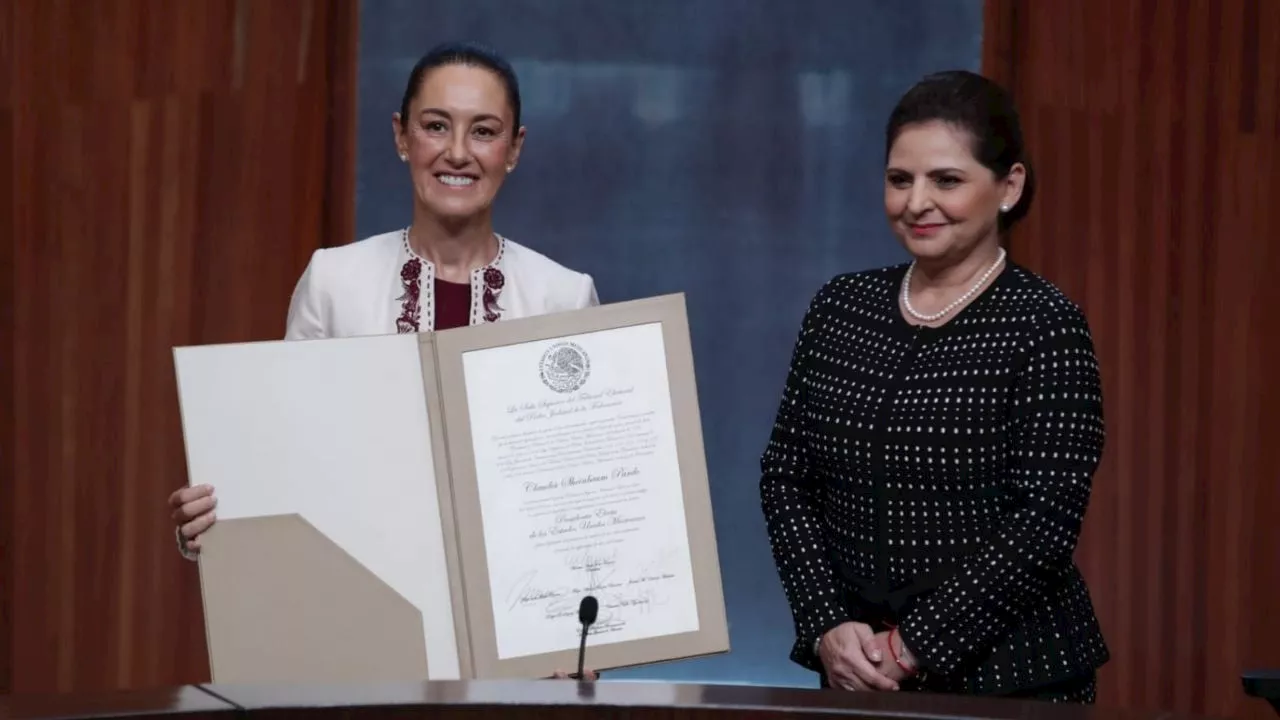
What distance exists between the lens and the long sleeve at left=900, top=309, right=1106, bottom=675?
6.78ft

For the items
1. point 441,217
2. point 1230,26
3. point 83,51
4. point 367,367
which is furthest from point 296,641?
point 1230,26

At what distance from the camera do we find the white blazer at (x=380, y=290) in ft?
7.78

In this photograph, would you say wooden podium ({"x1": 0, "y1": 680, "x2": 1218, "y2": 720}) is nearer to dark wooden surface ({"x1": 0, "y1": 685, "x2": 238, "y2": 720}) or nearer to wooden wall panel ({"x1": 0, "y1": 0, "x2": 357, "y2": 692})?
dark wooden surface ({"x1": 0, "y1": 685, "x2": 238, "y2": 720})


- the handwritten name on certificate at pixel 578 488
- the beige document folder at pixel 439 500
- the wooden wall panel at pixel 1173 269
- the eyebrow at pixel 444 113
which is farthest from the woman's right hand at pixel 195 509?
the wooden wall panel at pixel 1173 269

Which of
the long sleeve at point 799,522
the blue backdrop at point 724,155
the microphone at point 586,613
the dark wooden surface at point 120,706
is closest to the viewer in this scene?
the dark wooden surface at point 120,706

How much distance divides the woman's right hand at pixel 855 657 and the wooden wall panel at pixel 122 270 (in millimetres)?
1903

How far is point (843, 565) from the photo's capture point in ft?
7.30

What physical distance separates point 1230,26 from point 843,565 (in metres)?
2.07

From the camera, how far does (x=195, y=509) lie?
2.03 meters

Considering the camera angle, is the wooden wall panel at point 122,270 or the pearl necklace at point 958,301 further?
the wooden wall panel at point 122,270

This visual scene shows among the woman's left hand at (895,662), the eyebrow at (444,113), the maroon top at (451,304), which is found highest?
the eyebrow at (444,113)

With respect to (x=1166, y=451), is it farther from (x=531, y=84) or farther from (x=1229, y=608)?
(x=531, y=84)

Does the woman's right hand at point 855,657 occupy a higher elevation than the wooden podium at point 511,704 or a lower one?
lower

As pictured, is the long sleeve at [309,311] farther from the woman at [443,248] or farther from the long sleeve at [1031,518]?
the long sleeve at [1031,518]
